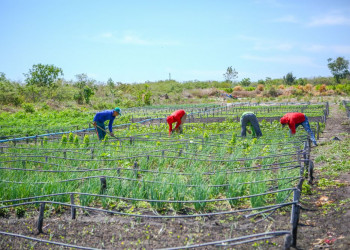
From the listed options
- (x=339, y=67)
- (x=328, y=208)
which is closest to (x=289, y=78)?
(x=339, y=67)

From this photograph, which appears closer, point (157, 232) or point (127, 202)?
point (157, 232)

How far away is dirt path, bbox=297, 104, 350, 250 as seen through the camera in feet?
12.8

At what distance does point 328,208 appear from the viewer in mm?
4914

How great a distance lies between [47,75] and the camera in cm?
3875

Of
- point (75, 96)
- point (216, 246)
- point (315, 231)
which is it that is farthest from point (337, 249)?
point (75, 96)

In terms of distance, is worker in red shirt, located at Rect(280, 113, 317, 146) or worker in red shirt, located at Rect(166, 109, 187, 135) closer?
worker in red shirt, located at Rect(280, 113, 317, 146)

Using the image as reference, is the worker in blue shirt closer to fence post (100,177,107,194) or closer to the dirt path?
fence post (100,177,107,194)

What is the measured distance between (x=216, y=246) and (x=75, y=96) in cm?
3431

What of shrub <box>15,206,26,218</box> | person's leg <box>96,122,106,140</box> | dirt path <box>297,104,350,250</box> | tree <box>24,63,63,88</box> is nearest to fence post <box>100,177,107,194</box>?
shrub <box>15,206,26,218</box>

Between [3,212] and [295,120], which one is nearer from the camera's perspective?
[3,212]

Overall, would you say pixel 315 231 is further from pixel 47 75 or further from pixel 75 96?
pixel 47 75

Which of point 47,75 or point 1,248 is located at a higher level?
point 47,75

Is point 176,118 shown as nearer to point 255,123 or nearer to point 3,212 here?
point 255,123

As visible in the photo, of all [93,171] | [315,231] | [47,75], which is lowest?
[315,231]
